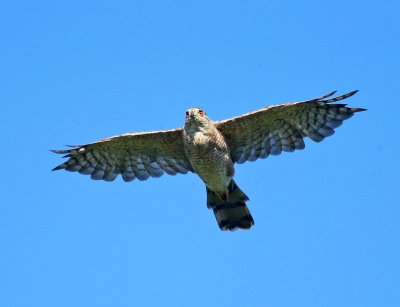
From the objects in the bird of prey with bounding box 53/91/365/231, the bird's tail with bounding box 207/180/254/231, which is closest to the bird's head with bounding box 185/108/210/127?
the bird of prey with bounding box 53/91/365/231

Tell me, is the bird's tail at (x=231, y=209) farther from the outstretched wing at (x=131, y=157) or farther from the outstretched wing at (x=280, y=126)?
the outstretched wing at (x=131, y=157)

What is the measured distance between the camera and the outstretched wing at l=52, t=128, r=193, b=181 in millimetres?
14375

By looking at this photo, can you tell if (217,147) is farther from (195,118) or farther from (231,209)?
(231,209)

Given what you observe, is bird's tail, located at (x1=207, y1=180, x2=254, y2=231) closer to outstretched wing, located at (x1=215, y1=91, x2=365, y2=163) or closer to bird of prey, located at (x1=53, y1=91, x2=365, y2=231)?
bird of prey, located at (x1=53, y1=91, x2=365, y2=231)

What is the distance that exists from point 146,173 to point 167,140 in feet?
3.12

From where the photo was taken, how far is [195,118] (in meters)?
13.5

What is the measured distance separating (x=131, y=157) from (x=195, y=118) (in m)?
1.93

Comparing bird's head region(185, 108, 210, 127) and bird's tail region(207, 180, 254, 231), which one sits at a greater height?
bird's head region(185, 108, 210, 127)

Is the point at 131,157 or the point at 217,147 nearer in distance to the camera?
the point at 217,147

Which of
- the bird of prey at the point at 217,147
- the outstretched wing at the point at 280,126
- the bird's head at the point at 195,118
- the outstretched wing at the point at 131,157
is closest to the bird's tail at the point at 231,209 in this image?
the bird of prey at the point at 217,147

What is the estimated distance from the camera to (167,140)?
1438 cm

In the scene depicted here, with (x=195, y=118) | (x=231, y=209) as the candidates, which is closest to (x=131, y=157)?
(x=195, y=118)

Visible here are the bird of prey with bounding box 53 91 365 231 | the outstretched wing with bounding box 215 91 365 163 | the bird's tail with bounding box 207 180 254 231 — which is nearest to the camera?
the bird of prey with bounding box 53 91 365 231

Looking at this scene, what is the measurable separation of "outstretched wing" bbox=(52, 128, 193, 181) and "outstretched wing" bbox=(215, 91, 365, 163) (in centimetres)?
102
